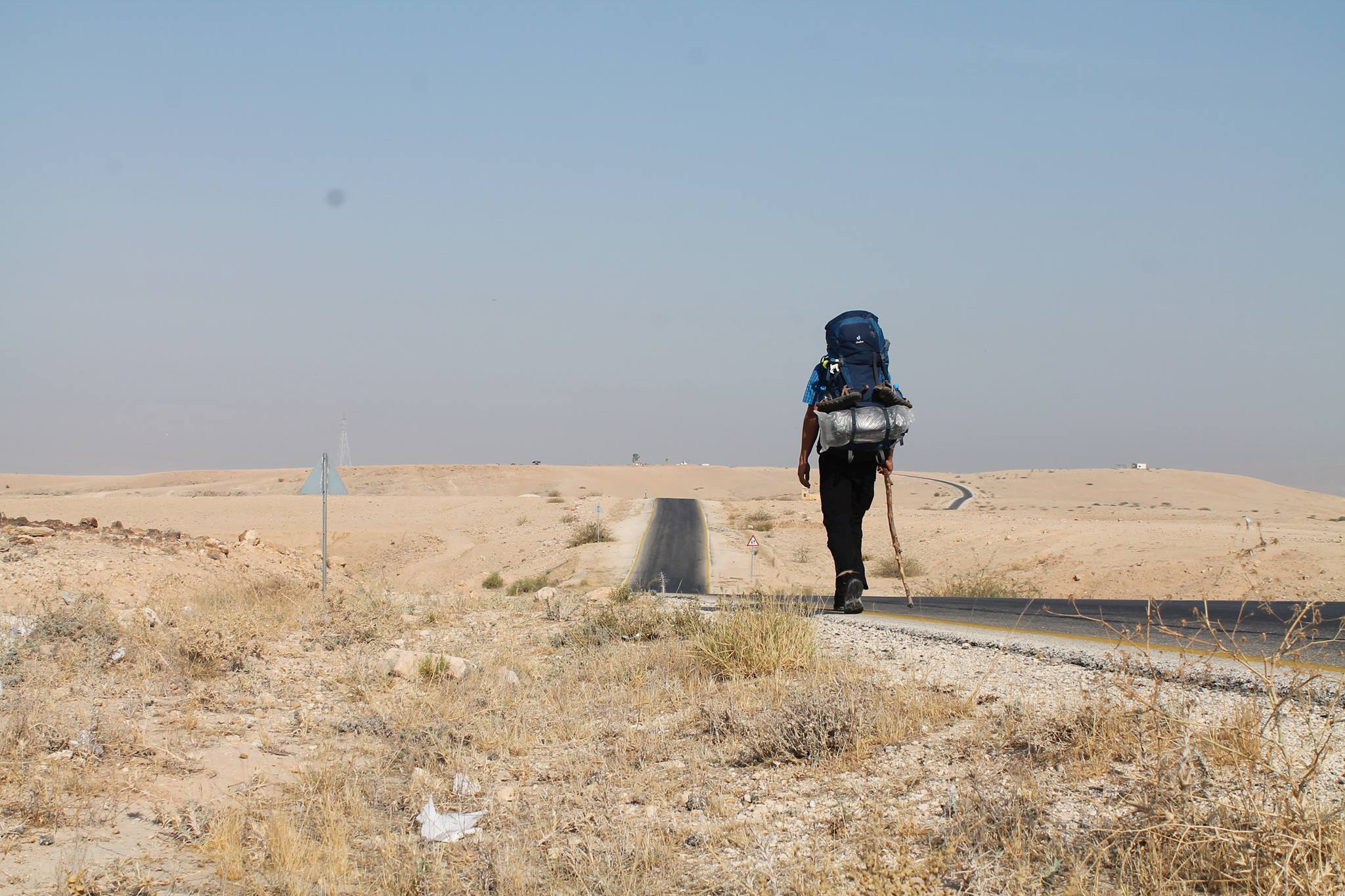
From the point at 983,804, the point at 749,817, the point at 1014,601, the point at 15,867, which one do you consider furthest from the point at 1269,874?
the point at 1014,601

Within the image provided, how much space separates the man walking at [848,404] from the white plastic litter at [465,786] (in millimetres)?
3523

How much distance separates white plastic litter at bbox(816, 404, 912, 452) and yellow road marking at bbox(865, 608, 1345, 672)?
2.18 meters

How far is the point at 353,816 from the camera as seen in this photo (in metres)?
5.16

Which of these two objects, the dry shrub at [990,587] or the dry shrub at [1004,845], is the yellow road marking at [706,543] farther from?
the dry shrub at [1004,845]

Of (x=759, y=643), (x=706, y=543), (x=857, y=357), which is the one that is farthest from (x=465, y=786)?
(x=706, y=543)

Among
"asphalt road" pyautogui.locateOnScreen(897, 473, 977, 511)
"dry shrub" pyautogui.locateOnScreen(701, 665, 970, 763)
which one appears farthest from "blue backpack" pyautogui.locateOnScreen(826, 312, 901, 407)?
"asphalt road" pyautogui.locateOnScreen(897, 473, 977, 511)

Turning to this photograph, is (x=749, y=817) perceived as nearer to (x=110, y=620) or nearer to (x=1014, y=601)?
(x=110, y=620)

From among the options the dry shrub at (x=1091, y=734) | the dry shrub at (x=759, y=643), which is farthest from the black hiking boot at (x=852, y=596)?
the dry shrub at (x=1091, y=734)

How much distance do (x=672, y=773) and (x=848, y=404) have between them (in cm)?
339

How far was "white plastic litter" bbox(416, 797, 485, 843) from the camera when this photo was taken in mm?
4844

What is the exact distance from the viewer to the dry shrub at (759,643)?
23.4 feet

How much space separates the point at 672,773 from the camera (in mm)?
5266

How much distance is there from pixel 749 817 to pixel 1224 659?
374 centimetres

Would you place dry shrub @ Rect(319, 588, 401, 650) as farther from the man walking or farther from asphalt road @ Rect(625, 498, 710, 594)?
the man walking
